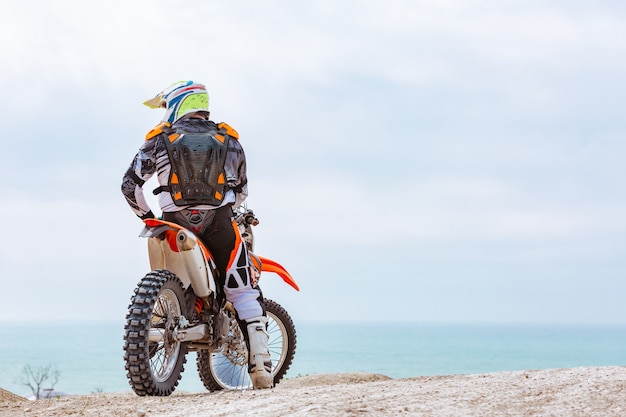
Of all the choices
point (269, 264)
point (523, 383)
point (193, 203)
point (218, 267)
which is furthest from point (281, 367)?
point (523, 383)

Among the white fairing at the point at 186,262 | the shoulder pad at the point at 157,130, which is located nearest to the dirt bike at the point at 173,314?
the white fairing at the point at 186,262

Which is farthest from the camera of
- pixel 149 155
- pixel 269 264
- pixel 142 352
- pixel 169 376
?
pixel 269 264

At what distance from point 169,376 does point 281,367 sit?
7.54ft

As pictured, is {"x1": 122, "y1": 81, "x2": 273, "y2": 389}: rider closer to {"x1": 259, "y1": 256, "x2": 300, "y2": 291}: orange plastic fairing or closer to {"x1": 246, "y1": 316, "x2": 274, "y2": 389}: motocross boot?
{"x1": 246, "y1": 316, "x2": 274, "y2": 389}: motocross boot

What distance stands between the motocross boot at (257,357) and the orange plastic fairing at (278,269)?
3.35 feet

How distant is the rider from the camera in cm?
788

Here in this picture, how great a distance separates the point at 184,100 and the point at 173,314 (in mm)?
2124

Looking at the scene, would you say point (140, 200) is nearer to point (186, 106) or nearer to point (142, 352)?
point (186, 106)

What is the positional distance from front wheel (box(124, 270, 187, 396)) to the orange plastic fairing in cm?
163

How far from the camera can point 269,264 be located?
9180mm

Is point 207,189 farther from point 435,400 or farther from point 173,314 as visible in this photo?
point 435,400

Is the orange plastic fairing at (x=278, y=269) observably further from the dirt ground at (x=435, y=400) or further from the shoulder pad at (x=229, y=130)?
the dirt ground at (x=435, y=400)

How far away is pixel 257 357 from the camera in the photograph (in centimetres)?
806

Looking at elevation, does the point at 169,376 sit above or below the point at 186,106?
below
